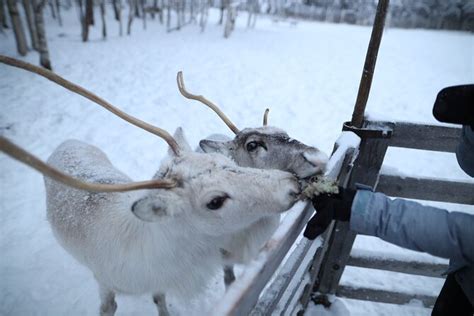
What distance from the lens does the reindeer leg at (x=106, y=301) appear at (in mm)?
2317

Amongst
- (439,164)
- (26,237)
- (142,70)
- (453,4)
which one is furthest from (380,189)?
(453,4)

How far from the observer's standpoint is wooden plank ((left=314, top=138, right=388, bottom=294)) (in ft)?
6.66

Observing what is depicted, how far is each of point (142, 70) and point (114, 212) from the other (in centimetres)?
819

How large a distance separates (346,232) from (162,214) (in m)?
Answer: 1.48

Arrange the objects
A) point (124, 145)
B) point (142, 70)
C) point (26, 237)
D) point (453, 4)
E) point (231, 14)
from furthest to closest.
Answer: point (453, 4), point (231, 14), point (142, 70), point (124, 145), point (26, 237)

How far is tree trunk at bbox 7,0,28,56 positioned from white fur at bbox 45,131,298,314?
8.01 meters

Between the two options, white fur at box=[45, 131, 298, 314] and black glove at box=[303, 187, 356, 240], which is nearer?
black glove at box=[303, 187, 356, 240]

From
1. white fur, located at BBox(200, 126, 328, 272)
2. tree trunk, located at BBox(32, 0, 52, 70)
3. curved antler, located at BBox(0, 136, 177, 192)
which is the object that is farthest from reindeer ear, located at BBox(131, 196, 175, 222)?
tree trunk, located at BBox(32, 0, 52, 70)

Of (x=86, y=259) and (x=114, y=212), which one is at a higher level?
(x=114, y=212)

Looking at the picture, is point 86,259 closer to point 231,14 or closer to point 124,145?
point 124,145

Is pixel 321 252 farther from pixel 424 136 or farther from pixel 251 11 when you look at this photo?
pixel 251 11

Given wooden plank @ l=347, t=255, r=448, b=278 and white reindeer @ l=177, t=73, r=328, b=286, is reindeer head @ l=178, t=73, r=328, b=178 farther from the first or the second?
wooden plank @ l=347, t=255, r=448, b=278

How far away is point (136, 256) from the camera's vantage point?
1858 millimetres

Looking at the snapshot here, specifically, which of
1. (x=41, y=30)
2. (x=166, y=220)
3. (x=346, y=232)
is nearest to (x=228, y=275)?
(x=346, y=232)
